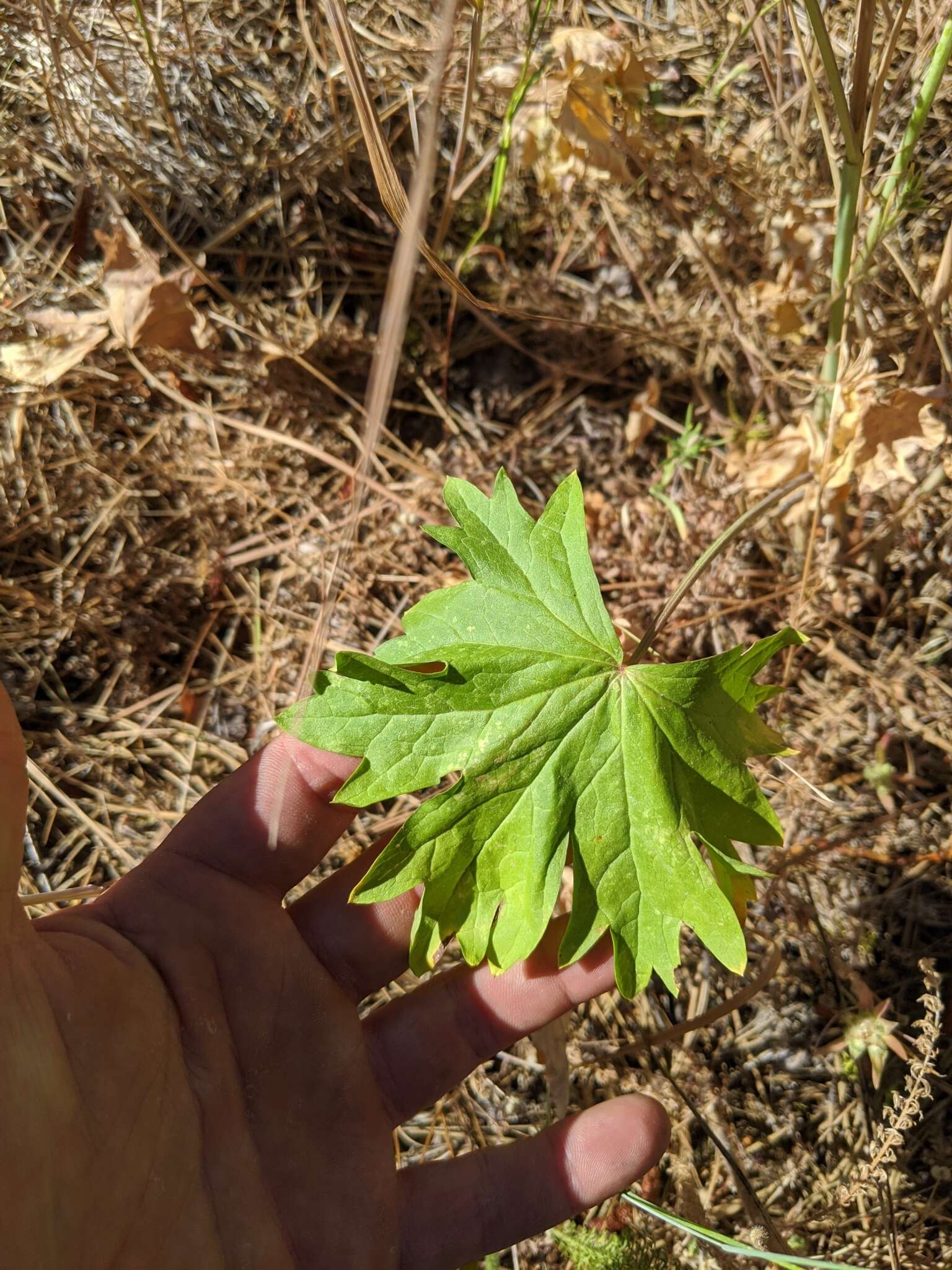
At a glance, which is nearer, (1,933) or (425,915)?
(1,933)

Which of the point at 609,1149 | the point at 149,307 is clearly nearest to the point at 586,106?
the point at 149,307

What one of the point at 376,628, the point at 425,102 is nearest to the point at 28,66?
the point at 425,102

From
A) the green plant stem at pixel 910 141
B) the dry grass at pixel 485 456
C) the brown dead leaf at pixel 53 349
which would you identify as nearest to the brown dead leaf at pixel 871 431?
the green plant stem at pixel 910 141

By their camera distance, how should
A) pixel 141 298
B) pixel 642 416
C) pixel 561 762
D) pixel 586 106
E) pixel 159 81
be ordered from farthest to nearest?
pixel 642 416 → pixel 141 298 → pixel 159 81 → pixel 586 106 → pixel 561 762

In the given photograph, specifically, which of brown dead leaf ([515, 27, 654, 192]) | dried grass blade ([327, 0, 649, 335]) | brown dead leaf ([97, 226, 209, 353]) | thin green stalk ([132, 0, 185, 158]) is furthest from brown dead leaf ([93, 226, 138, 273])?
dried grass blade ([327, 0, 649, 335])

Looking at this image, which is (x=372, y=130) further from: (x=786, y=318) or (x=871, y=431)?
(x=786, y=318)

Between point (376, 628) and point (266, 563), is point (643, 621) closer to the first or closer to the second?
point (376, 628)

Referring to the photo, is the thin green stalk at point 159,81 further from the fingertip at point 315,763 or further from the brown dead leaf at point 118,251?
the fingertip at point 315,763
